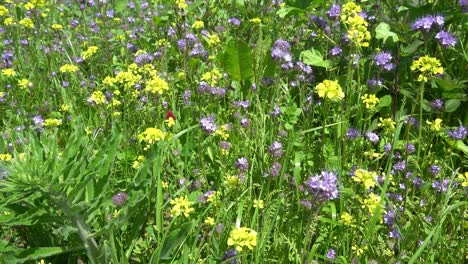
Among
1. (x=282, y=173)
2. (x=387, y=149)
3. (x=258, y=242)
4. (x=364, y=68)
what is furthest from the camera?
(x=364, y=68)

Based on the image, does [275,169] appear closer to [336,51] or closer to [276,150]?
[276,150]

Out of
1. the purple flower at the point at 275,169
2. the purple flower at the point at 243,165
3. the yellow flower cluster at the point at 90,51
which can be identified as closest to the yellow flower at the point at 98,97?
the yellow flower cluster at the point at 90,51

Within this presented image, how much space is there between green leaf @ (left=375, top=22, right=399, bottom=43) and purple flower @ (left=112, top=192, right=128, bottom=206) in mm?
1753

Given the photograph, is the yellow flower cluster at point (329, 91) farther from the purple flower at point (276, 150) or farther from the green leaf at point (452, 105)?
the green leaf at point (452, 105)

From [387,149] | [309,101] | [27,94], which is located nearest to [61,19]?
[27,94]

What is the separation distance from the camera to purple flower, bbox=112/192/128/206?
1.89 meters

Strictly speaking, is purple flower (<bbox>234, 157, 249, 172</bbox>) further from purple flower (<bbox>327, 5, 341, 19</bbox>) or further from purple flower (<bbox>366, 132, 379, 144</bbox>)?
purple flower (<bbox>327, 5, 341, 19</bbox>)

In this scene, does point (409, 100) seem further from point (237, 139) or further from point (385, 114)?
point (237, 139)

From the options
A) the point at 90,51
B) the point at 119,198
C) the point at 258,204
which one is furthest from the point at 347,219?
the point at 90,51

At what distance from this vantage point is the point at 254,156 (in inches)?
96.8

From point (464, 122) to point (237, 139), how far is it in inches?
50.3

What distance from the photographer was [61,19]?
5.69 meters

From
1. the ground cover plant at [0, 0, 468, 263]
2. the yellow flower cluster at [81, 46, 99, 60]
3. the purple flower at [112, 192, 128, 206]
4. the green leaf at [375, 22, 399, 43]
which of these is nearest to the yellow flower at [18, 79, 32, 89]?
the ground cover plant at [0, 0, 468, 263]

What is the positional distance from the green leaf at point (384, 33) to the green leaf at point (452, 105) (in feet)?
1.54
